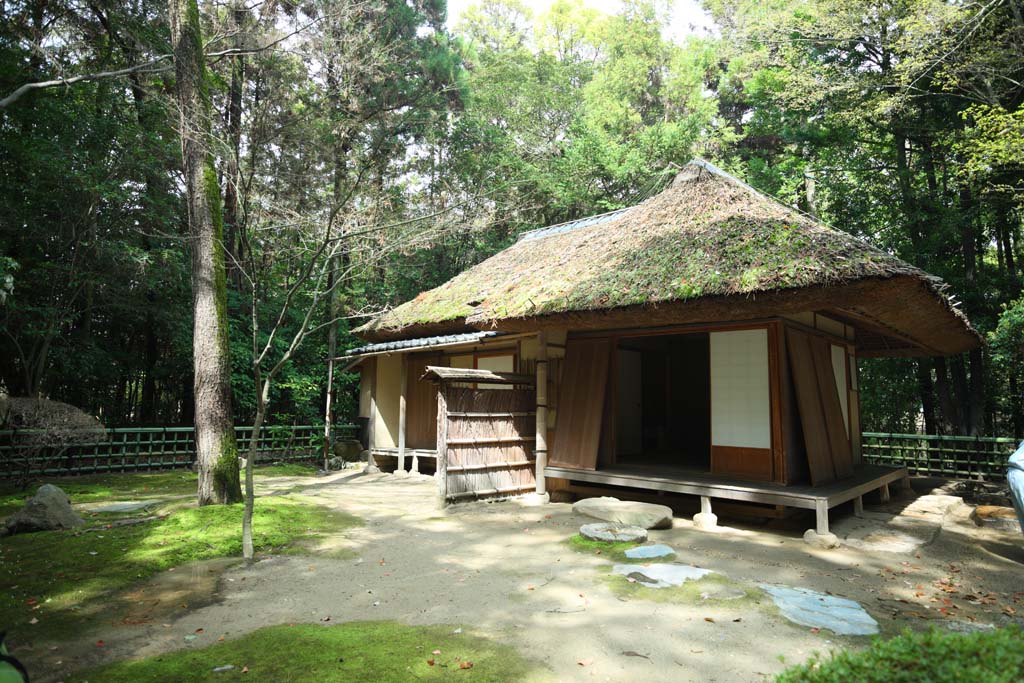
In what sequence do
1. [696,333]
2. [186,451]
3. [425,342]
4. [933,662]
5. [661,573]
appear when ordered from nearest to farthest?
[933,662]
[661,573]
[696,333]
[425,342]
[186,451]

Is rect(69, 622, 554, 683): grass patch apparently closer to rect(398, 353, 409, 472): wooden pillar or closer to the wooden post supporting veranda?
rect(398, 353, 409, 472): wooden pillar

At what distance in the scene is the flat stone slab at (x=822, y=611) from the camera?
340 centimetres

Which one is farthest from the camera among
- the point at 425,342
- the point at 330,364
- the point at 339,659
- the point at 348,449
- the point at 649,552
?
the point at 348,449

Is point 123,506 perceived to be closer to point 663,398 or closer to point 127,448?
point 127,448

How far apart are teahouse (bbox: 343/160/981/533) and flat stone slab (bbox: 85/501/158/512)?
3.64 meters

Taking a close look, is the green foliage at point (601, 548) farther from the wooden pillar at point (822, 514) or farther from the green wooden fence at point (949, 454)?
the green wooden fence at point (949, 454)

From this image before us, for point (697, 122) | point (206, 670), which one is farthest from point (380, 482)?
point (697, 122)

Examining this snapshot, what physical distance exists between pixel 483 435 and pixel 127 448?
7.84m

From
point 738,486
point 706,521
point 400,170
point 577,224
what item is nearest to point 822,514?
point 738,486

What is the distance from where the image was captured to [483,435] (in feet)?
24.6

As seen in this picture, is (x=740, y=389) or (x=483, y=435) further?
(x=483, y=435)

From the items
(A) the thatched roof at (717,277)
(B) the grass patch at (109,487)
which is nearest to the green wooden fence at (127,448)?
(B) the grass patch at (109,487)

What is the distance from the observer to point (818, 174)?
13.9 metres

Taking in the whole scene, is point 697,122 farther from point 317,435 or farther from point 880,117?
point 317,435
